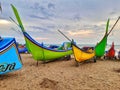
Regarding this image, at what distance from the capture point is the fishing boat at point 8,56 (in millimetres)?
6695

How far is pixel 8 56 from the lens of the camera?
6.94m

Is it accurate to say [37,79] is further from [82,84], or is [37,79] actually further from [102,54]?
[102,54]

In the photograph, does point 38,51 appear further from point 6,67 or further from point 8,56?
point 6,67

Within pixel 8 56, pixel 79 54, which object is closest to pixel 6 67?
pixel 8 56

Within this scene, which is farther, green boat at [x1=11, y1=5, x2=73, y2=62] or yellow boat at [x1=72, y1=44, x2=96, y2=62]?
yellow boat at [x1=72, y1=44, x2=96, y2=62]

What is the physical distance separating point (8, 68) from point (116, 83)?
3.91m

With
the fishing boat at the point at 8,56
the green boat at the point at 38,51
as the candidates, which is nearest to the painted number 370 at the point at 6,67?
the fishing boat at the point at 8,56

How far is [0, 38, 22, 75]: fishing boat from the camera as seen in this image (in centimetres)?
670

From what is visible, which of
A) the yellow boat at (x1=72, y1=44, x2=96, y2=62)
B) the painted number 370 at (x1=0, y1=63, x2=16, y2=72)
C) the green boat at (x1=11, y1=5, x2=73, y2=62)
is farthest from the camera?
the yellow boat at (x1=72, y1=44, x2=96, y2=62)

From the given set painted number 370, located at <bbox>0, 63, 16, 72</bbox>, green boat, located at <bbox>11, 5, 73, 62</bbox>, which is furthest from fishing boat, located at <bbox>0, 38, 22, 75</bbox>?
green boat, located at <bbox>11, 5, 73, 62</bbox>

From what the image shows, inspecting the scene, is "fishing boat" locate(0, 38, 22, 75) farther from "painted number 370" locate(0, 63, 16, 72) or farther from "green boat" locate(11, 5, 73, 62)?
"green boat" locate(11, 5, 73, 62)

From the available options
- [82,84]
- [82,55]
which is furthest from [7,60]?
[82,55]

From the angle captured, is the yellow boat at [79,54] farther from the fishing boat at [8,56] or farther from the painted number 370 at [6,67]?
the painted number 370 at [6,67]

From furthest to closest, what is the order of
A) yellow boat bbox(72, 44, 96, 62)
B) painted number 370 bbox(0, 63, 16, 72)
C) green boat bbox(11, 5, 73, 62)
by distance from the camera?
yellow boat bbox(72, 44, 96, 62), green boat bbox(11, 5, 73, 62), painted number 370 bbox(0, 63, 16, 72)
